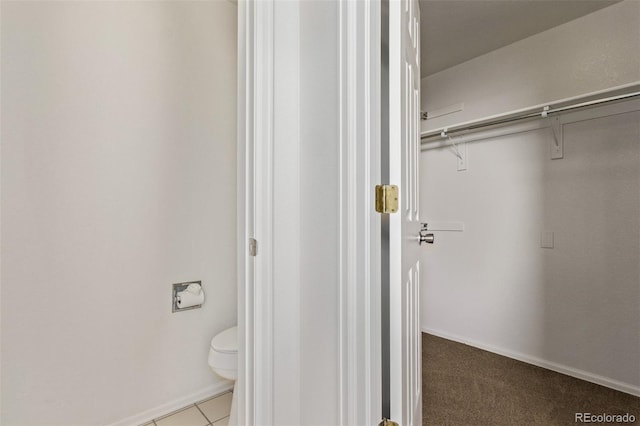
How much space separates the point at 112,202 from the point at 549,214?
2.71 m

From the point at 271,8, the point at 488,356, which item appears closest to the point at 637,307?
the point at 488,356

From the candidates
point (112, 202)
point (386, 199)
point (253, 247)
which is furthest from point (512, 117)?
point (112, 202)

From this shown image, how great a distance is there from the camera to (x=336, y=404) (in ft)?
3.02

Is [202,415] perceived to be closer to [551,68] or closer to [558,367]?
[558,367]

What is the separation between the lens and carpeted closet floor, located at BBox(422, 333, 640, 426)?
1.67 metres

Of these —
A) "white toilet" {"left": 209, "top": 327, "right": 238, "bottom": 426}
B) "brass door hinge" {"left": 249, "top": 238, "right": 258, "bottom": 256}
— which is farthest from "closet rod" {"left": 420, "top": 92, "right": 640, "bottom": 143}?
"white toilet" {"left": 209, "top": 327, "right": 238, "bottom": 426}

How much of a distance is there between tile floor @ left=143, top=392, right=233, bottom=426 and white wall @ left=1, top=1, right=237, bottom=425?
0.07 meters

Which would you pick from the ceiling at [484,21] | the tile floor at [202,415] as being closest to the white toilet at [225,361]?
the tile floor at [202,415]

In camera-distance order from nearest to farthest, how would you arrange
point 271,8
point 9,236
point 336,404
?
1. point 336,404
2. point 271,8
3. point 9,236

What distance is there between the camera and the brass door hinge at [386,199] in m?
0.90

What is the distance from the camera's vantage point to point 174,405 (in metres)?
1.77

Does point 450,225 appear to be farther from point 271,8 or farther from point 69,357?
point 69,357

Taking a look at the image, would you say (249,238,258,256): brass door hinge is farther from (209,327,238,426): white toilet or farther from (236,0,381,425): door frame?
(209,327,238,426): white toilet

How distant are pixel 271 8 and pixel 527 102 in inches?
83.0
